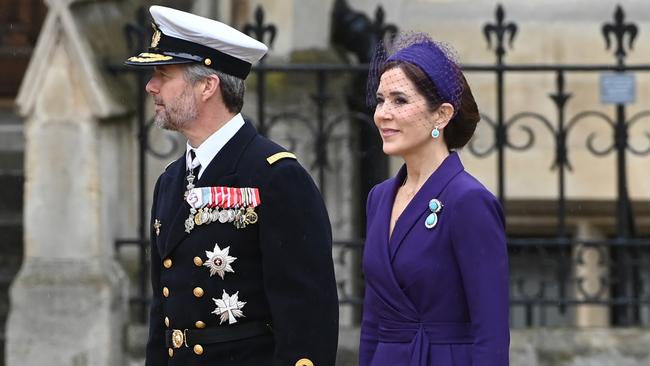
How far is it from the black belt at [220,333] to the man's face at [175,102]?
0.56m

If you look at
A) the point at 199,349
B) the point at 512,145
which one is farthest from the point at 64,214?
the point at 199,349

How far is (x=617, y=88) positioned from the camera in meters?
7.68

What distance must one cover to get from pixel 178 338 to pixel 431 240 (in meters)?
0.75

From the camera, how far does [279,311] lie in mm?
4184

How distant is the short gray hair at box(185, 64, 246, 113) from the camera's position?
171 inches

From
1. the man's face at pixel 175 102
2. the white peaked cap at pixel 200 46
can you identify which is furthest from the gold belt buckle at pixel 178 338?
the white peaked cap at pixel 200 46

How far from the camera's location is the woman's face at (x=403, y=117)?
4.26m

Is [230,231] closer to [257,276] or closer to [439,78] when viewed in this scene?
[257,276]

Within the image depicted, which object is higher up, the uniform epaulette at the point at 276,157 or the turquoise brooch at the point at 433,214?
the uniform epaulette at the point at 276,157

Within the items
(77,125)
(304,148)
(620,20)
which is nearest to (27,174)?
(77,125)

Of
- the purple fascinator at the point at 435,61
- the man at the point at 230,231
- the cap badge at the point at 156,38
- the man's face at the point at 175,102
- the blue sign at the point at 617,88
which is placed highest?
the blue sign at the point at 617,88

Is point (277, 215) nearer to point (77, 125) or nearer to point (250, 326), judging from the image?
point (250, 326)

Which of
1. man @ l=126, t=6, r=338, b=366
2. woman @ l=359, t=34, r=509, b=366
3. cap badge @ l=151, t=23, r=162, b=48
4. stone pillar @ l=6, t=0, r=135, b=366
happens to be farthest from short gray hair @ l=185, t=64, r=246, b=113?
stone pillar @ l=6, t=0, r=135, b=366

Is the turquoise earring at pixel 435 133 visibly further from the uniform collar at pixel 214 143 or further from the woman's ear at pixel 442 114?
the uniform collar at pixel 214 143
